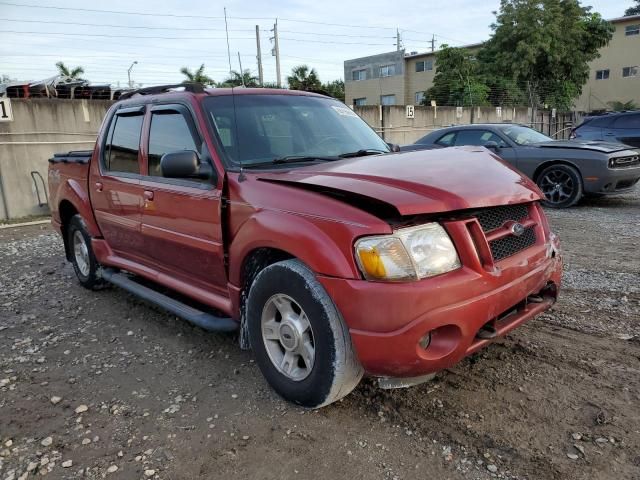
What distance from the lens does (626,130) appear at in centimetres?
1223

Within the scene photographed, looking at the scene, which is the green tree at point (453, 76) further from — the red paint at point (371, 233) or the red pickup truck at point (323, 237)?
the red paint at point (371, 233)

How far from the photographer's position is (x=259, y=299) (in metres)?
2.84

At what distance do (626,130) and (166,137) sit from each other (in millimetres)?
12319

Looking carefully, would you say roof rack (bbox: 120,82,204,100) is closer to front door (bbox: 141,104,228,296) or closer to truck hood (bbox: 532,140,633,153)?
front door (bbox: 141,104,228,296)

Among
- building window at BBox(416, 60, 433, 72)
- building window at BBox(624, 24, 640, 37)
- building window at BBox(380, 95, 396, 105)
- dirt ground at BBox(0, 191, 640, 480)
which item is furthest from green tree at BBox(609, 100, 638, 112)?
dirt ground at BBox(0, 191, 640, 480)

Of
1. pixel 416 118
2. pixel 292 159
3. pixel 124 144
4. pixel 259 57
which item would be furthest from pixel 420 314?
pixel 259 57

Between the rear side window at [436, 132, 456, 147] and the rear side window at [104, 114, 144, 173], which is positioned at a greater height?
the rear side window at [104, 114, 144, 173]

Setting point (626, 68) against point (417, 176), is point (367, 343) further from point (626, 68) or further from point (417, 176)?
point (626, 68)

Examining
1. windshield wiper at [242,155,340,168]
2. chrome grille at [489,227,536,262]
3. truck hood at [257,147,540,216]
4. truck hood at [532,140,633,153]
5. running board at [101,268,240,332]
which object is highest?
windshield wiper at [242,155,340,168]

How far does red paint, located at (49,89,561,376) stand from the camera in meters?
2.33

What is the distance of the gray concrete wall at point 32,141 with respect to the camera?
10477 millimetres

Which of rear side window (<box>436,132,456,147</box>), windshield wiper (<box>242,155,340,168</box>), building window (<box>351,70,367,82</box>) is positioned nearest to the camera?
windshield wiper (<box>242,155,340,168</box>)

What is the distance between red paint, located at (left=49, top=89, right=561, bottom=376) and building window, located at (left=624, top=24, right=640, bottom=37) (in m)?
43.1

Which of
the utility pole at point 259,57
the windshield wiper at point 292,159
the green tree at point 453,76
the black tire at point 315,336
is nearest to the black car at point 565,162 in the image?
the windshield wiper at point 292,159
